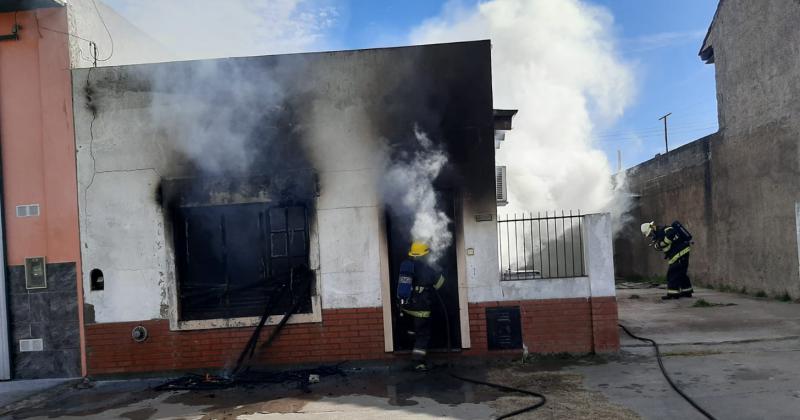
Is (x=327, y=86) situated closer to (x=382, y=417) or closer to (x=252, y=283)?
(x=252, y=283)

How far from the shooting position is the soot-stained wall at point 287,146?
7.65m

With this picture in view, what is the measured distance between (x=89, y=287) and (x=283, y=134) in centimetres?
344

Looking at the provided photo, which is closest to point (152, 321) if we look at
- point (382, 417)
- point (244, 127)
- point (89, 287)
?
point (89, 287)

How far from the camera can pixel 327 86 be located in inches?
307

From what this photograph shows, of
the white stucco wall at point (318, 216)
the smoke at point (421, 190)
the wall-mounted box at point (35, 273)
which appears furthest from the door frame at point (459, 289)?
the wall-mounted box at point (35, 273)

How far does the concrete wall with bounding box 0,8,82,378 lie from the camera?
785 centimetres

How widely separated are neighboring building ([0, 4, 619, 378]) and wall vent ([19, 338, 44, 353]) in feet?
0.15

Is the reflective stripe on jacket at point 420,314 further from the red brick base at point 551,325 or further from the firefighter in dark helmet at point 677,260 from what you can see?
the firefighter in dark helmet at point 677,260

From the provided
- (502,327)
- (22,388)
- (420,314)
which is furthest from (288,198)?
(22,388)

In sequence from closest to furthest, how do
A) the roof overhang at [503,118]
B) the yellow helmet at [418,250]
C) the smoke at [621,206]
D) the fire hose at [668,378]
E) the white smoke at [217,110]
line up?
the fire hose at [668,378] → the yellow helmet at [418,250] → the white smoke at [217,110] → the roof overhang at [503,118] → the smoke at [621,206]

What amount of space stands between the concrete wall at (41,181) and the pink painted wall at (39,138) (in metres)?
0.01

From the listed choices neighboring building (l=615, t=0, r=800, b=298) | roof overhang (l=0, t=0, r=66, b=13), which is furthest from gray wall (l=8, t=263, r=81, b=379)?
neighboring building (l=615, t=0, r=800, b=298)

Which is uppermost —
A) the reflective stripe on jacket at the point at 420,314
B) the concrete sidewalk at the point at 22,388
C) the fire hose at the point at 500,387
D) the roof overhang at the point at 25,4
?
the roof overhang at the point at 25,4

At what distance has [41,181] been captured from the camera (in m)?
7.90
